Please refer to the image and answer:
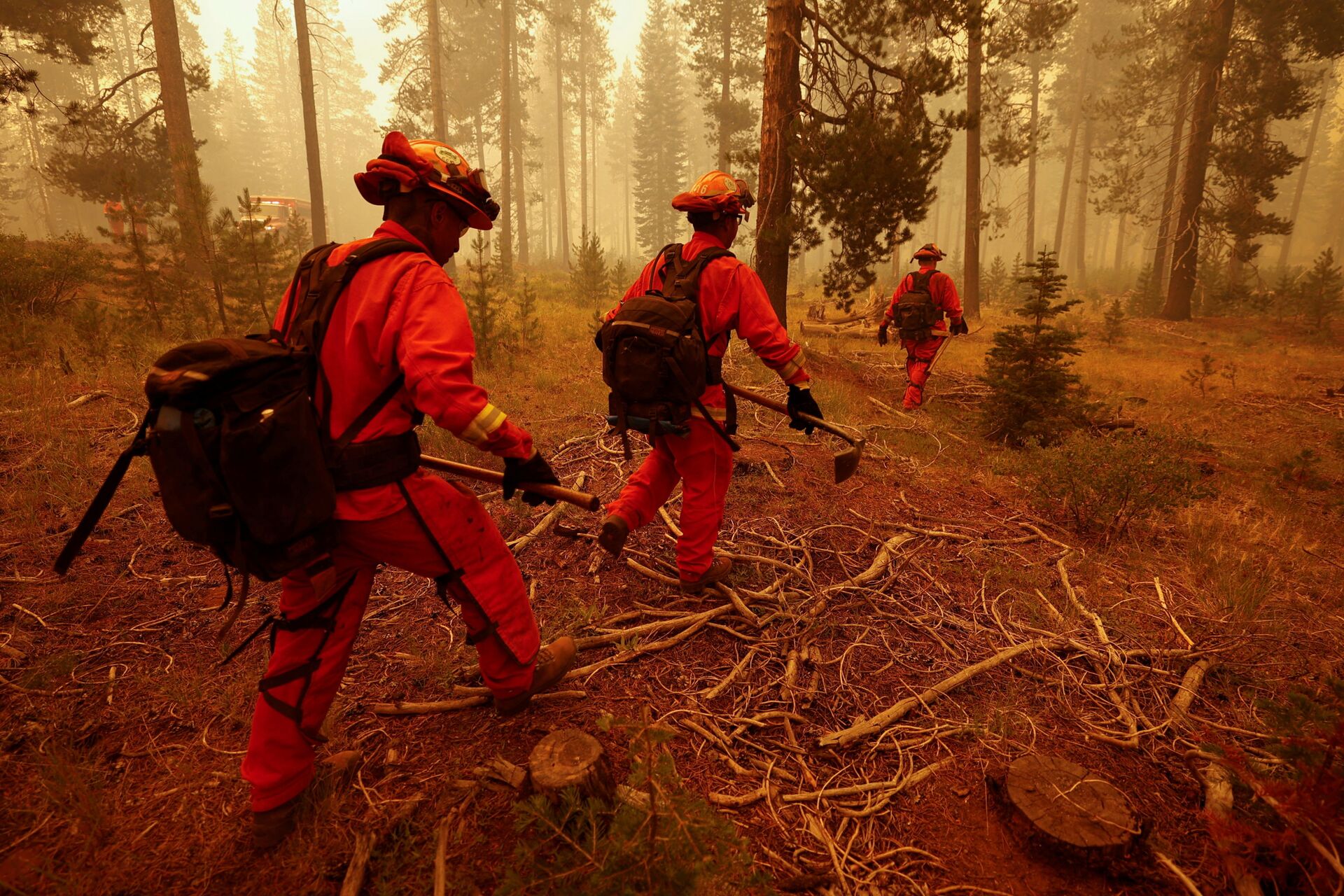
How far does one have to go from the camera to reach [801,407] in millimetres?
3734

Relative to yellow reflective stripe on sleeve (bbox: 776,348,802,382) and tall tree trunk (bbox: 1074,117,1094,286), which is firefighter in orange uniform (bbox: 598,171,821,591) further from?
tall tree trunk (bbox: 1074,117,1094,286)

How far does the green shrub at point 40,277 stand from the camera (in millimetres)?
8328

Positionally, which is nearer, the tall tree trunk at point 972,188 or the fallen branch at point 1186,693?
the fallen branch at point 1186,693

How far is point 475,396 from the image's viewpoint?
7.05 feet

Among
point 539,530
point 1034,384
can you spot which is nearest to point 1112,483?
point 1034,384

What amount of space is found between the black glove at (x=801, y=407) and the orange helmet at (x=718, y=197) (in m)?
1.17

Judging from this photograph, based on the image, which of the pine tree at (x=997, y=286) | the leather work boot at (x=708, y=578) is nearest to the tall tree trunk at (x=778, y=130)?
the leather work boot at (x=708, y=578)

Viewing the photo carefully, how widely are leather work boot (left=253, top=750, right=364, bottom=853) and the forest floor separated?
5 centimetres

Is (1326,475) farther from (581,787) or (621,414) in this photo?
(581,787)

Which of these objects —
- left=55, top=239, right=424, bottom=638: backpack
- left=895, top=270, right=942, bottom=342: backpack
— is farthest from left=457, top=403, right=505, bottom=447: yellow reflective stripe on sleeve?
left=895, top=270, right=942, bottom=342: backpack

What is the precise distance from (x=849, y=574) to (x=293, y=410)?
3.48 metres

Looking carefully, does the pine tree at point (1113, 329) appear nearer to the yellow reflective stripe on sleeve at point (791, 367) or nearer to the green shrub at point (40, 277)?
the yellow reflective stripe on sleeve at point (791, 367)

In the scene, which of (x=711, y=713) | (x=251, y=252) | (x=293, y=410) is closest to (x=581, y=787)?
(x=711, y=713)

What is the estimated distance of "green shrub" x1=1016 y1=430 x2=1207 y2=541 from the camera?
4.66m
